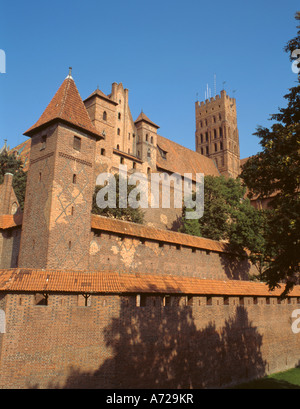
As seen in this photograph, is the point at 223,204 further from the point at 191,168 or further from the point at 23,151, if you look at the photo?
the point at 23,151

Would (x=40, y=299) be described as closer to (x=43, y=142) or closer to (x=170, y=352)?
(x=170, y=352)

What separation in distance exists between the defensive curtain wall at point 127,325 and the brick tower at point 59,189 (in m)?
1.54

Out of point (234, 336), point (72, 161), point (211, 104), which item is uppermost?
point (211, 104)

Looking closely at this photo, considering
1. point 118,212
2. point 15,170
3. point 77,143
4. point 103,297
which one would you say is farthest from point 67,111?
point 15,170

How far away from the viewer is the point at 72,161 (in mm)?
17797

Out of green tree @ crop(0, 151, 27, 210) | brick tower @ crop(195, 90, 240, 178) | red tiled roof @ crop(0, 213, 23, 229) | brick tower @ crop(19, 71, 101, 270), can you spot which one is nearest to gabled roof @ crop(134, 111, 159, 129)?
green tree @ crop(0, 151, 27, 210)

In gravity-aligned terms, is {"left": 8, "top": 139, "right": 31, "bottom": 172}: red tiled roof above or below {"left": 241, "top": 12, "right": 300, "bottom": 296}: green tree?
above

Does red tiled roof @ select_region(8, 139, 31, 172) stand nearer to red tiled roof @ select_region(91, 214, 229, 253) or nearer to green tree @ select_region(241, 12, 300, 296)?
red tiled roof @ select_region(91, 214, 229, 253)

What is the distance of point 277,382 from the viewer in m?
18.4

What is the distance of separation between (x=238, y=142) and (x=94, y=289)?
51.1 meters

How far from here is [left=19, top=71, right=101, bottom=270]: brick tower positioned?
16250 millimetres

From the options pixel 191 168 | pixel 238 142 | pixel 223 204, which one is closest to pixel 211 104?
pixel 238 142

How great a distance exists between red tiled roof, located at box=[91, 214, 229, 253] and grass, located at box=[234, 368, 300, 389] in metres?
8.62

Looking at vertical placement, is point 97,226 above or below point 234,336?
above
